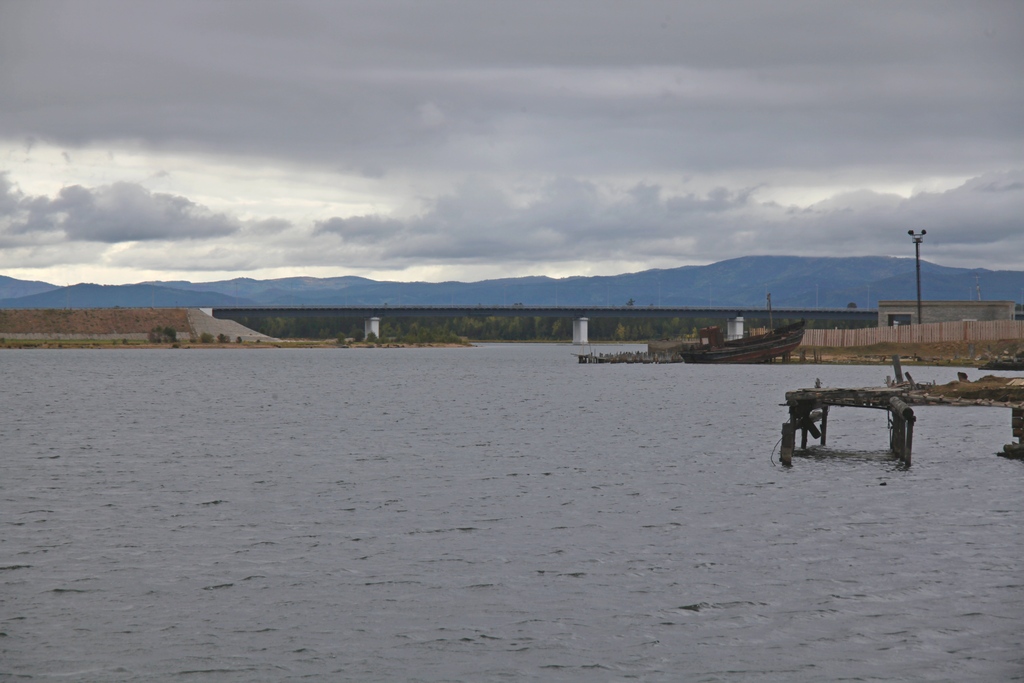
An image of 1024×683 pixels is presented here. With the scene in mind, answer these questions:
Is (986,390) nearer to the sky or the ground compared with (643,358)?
nearer to the sky

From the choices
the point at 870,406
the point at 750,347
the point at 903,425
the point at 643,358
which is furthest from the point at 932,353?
the point at 903,425

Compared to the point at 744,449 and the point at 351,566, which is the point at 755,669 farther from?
the point at 744,449

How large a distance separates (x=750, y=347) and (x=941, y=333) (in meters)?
28.9

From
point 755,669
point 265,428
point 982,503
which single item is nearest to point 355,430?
point 265,428

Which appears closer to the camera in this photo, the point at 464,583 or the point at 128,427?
the point at 464,583

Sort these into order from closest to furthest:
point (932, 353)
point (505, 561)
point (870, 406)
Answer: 1. point (505, 561)
2. point (870, 406)
3. point (932, 353)

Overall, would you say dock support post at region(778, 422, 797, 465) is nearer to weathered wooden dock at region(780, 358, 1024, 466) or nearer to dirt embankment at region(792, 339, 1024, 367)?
weathered wooden dock at region(780, 358, 1024, 466)

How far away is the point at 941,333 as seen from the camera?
125250 millimetres

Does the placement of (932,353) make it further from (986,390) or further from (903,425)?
(903,425)

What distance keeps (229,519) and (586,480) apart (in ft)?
40.1

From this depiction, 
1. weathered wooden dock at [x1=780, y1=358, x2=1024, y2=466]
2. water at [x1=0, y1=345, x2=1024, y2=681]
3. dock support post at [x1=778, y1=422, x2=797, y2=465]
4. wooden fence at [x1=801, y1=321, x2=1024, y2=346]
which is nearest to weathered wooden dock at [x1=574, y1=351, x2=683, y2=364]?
wooden fence at [x1=801, y1=321, x2=1024, y2=346]

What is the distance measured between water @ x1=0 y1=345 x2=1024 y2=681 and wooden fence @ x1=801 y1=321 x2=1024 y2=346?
84.3m

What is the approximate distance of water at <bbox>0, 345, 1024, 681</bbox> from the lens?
1585 cm

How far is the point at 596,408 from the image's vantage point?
7162 centimetres
